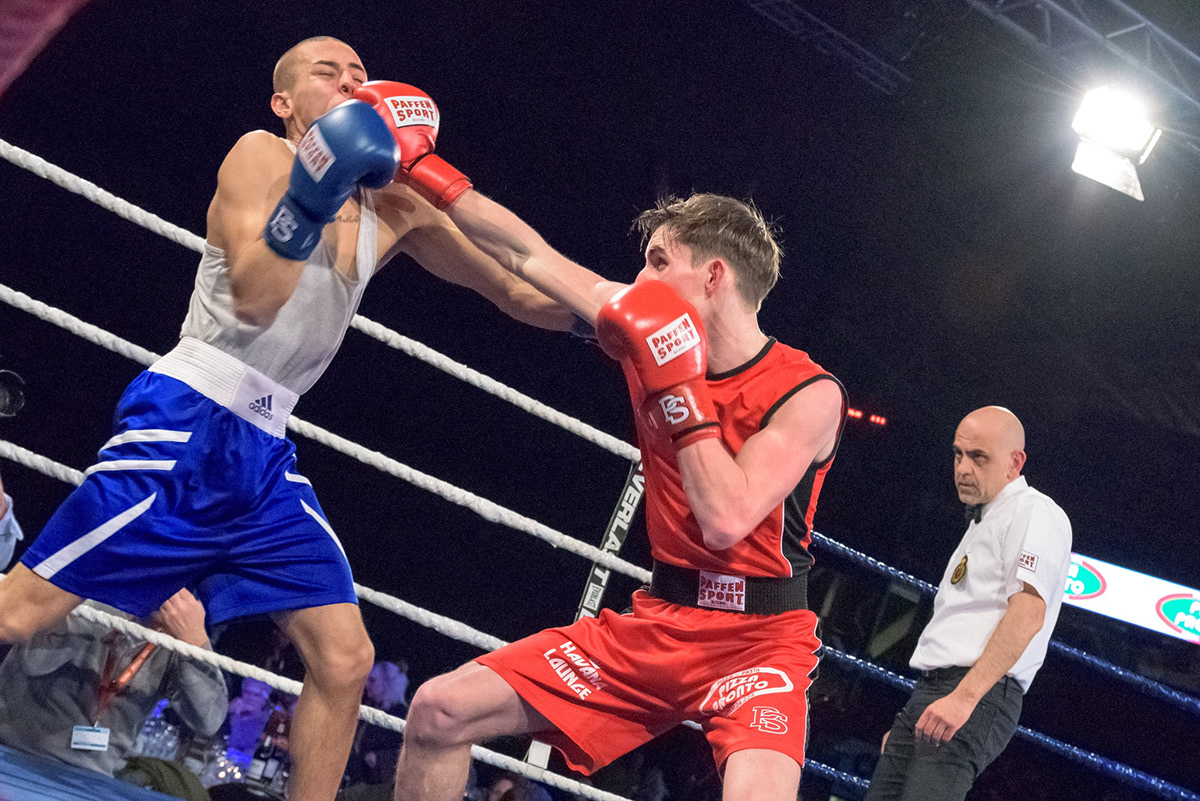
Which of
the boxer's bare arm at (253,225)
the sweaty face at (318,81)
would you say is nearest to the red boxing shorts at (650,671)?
the boxer's bare arm at (253,225)

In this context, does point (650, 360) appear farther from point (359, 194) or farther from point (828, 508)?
point (828, 508)

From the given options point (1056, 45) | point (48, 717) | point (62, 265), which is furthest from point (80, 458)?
point (1056, 45)

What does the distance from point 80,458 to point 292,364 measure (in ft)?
14.2

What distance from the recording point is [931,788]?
2.38 m

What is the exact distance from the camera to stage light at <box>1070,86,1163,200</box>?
5121 millimetres

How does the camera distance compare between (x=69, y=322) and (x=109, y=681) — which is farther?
(x=109, y=681)

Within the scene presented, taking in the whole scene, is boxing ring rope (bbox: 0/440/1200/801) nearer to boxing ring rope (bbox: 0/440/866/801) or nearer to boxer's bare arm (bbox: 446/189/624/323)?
boxing ring rope (bbox: 0/440/866/801)

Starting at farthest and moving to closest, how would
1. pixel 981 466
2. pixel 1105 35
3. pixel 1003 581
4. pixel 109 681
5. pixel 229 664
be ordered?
1. pixel 1105 35
2. pixel 981 466
3. pixel 1003 581
4. pixel 109 681
5. pixel 229 664

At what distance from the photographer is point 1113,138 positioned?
522 cm

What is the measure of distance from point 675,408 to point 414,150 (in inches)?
26.8

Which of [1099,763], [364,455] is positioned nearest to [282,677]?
[364,455]

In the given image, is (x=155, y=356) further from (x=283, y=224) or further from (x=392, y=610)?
(x=392, y=610)

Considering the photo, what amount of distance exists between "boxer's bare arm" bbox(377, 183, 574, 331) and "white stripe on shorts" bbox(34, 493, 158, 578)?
0.68 m

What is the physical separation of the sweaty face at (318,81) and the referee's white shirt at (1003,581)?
1.96m
